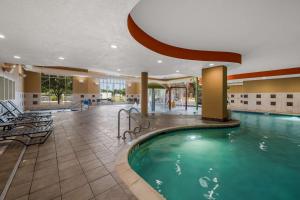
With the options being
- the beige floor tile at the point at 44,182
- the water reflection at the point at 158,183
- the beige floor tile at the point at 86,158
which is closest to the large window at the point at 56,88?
the beige floor tile at the point at 86,158

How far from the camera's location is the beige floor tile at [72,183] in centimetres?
179

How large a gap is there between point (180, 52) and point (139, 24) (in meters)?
2.19

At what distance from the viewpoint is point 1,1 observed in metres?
2.20

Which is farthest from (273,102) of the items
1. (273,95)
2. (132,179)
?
(132,179)

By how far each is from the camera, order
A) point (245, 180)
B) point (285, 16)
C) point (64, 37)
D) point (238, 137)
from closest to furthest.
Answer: point (245, 180) < point (285, 16) < point (64, 37) < point (238, 137)

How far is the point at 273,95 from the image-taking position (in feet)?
35.6

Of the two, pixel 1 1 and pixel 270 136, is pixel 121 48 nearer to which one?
pixel 1 1

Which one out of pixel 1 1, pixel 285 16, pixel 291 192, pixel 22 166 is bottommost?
pixel 291 192

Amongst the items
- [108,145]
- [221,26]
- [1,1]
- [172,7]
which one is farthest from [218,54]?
[1,1]

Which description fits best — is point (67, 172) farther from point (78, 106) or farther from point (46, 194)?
point (78, 106)

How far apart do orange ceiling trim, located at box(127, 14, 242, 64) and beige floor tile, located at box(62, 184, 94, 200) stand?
10.6ft

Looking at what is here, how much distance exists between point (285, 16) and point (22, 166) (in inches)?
231

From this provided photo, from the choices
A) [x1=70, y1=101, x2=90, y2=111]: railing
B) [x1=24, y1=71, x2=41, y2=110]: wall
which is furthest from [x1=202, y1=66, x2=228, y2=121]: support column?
[x1=24, y1=71, x2=41, y2=110]: wall

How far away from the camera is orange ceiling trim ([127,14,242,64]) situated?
382 centimetres
